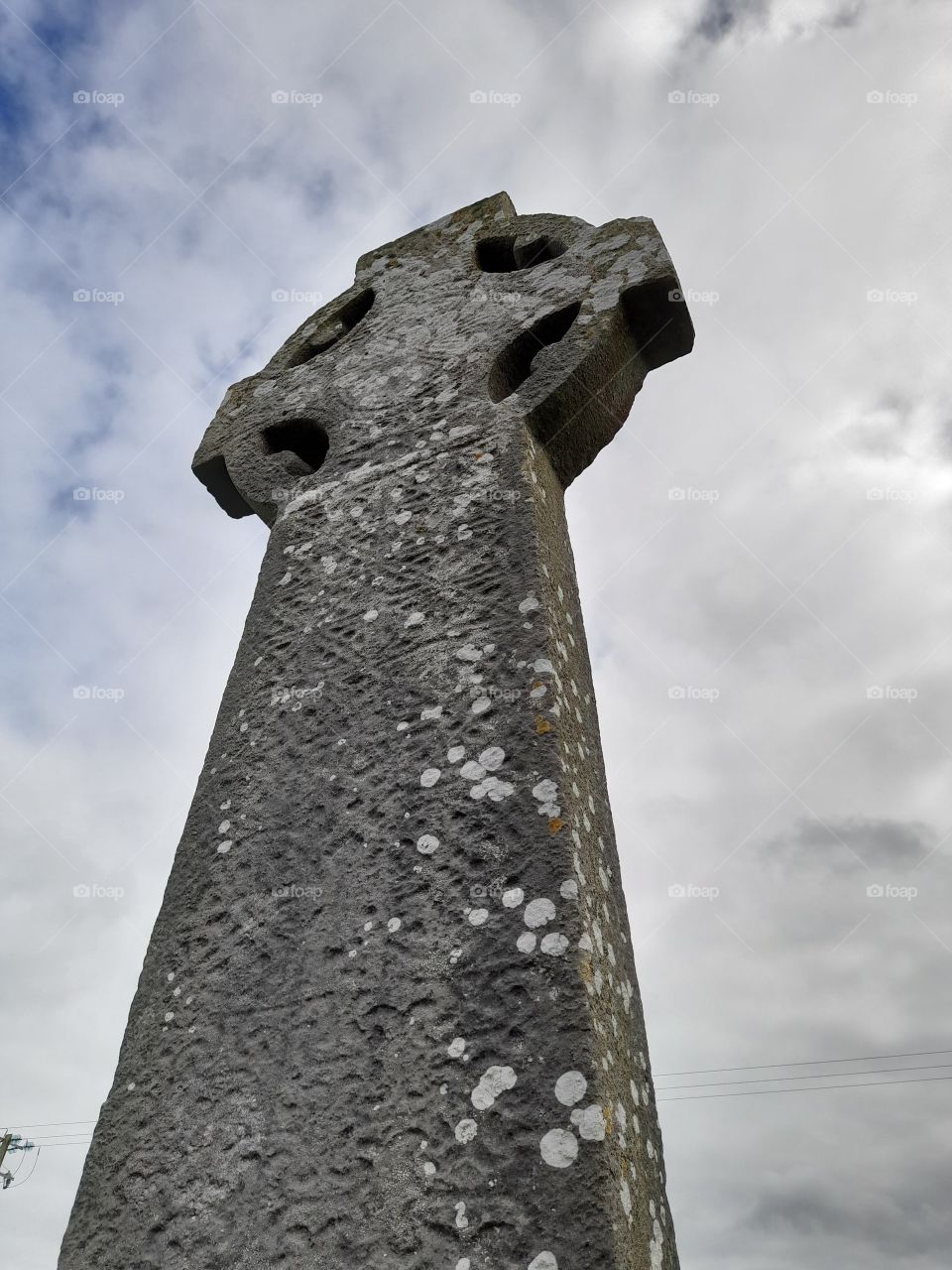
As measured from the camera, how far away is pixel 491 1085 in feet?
5.93

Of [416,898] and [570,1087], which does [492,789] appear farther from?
[570,1087]

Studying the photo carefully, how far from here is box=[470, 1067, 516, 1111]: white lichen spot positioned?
179 cm

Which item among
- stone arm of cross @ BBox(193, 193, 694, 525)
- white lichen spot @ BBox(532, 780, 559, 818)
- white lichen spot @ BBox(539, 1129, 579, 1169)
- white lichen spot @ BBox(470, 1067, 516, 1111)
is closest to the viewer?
white lichen spot @ BBox(539, 1129, 579, 1169)

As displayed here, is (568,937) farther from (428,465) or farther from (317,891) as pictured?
(428,465)

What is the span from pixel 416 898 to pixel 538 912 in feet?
1.08

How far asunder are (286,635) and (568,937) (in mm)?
1521

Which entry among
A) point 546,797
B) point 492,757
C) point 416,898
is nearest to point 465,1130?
point 416,898

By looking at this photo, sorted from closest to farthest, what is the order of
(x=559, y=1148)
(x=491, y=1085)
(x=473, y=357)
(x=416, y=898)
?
(x=559, y=1148) → (x=491, y=1085) → (x=416, y=898) → (x=473, y=357)

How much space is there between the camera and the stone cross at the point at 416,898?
5.79 ft

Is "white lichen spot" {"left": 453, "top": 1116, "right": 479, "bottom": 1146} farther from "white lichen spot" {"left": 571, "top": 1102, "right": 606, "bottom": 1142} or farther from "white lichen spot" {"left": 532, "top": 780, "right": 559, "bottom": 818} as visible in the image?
"white lichen spot" {"left": 532, "top": 780, "right": 559, "bottom": 818}

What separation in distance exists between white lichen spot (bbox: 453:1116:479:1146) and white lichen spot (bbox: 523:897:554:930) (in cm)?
40

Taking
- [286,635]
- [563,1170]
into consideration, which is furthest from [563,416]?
[563,1170]

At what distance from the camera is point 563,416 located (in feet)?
10.8

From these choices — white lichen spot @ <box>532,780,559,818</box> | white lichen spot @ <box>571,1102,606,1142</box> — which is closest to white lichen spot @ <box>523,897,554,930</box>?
white lichen spot @ <box>532,780,559,818</box>
